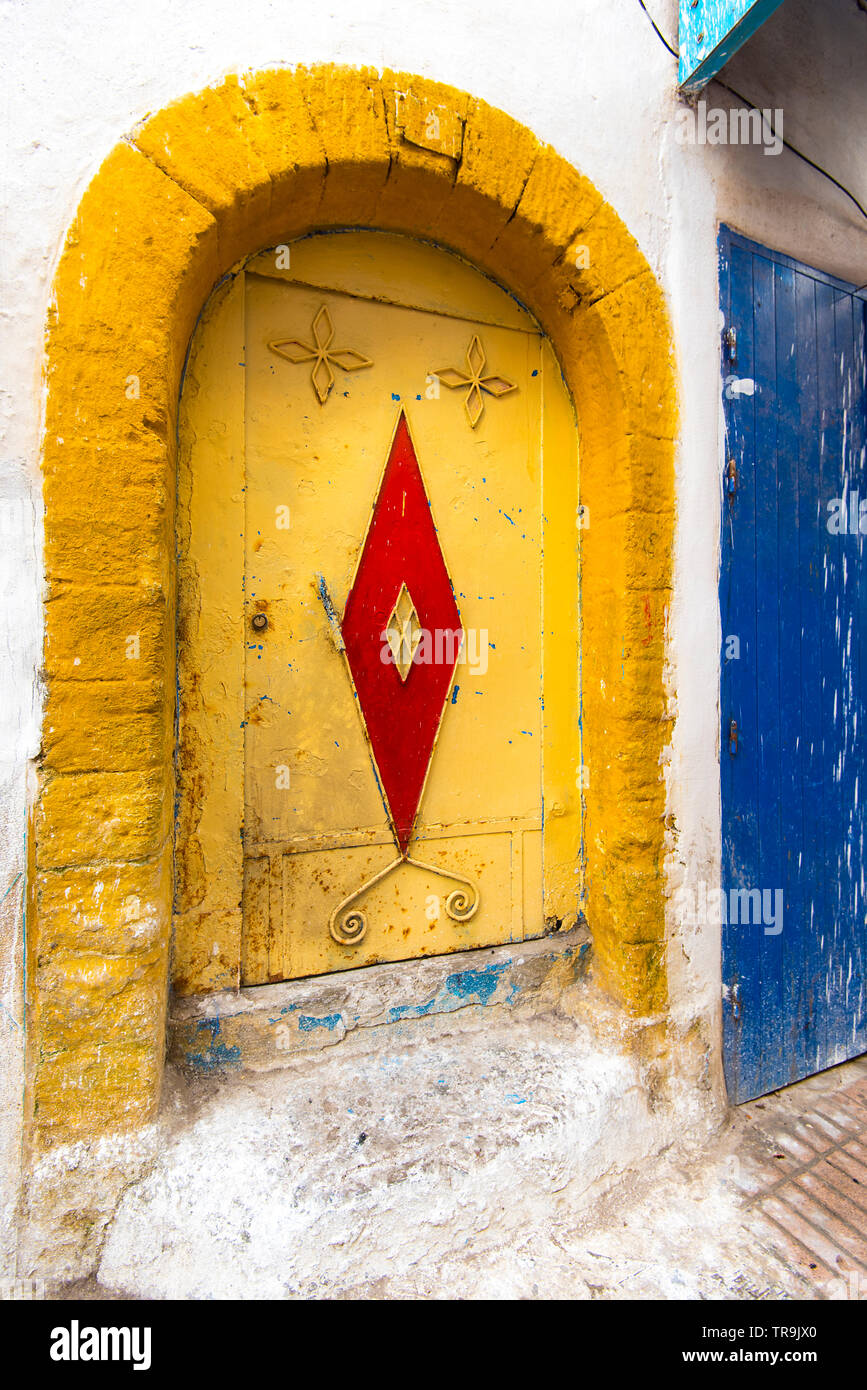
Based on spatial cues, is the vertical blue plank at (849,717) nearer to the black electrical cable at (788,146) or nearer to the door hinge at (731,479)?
the black electrical cable at (788,146)

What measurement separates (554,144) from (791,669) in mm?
1811

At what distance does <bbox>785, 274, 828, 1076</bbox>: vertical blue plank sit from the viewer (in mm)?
2512

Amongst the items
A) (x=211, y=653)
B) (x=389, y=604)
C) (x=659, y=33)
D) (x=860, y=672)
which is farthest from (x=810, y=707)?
(x=659, y=33)

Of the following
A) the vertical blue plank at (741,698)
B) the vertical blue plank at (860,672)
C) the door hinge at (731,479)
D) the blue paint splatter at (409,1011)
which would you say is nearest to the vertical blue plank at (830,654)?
the vertical blue plank at (860,672)

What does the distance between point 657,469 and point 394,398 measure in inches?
32.6

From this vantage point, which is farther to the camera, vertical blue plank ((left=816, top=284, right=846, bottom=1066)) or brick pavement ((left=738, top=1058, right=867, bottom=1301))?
vertical blue plank ((left=816, top=284, right=846, bottom=1066))

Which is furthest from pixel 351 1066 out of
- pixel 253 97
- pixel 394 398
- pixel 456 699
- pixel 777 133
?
pixel 777 133

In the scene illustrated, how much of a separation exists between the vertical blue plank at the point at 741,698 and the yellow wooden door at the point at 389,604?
0.52 metres

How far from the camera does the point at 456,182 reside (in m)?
1.85

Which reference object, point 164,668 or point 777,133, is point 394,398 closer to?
point 164,668

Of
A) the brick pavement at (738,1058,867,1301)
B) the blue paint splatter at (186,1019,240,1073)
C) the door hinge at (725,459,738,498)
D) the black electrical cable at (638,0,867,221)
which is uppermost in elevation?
the black electrical cable at (638,0,867,221)

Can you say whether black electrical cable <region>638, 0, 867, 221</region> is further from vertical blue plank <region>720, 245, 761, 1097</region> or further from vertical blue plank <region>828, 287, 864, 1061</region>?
vertical blue plank <region>720, 245, 761, 1097</region>

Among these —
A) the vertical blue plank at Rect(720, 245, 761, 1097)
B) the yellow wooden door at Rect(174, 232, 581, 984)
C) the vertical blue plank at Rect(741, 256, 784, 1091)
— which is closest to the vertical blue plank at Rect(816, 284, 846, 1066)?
the vertical blue plank at Rect(741, 256, 784, 1091)

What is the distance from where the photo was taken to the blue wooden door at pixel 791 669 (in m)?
2.34
